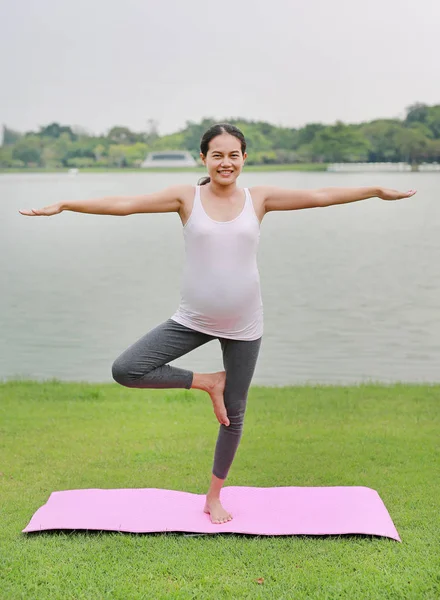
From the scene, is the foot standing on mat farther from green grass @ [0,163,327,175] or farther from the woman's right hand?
green grass @ [0,163,327,175]

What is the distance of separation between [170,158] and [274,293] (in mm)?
12295

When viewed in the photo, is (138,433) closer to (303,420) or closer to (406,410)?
Result: (303,420)

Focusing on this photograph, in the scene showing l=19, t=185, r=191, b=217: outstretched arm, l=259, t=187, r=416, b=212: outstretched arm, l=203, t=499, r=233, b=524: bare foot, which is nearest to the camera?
l=19, t=185, r=191, b=217: outstretched arm

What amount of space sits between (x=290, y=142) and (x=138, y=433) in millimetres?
18359

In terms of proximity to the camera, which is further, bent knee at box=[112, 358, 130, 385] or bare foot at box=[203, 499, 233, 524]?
bare foot at box=[203, 499, 233, 524]

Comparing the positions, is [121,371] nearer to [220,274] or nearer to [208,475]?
[220,274]

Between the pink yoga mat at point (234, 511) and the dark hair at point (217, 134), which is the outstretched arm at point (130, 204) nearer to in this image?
the dark hair at point (217, 134)

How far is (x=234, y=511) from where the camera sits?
13.2 ft

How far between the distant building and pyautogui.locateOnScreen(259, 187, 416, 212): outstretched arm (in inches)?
841

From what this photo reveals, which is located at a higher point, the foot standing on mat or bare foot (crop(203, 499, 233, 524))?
the foot standing on mat

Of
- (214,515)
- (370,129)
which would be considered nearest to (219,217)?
(214,515)

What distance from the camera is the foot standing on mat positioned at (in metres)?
3.62

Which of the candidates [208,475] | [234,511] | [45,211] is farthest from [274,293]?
[45,211]

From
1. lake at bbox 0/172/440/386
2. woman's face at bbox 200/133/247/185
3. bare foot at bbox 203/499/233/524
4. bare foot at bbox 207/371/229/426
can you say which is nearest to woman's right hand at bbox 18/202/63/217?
woman's face at bbox 200/133/247/185
